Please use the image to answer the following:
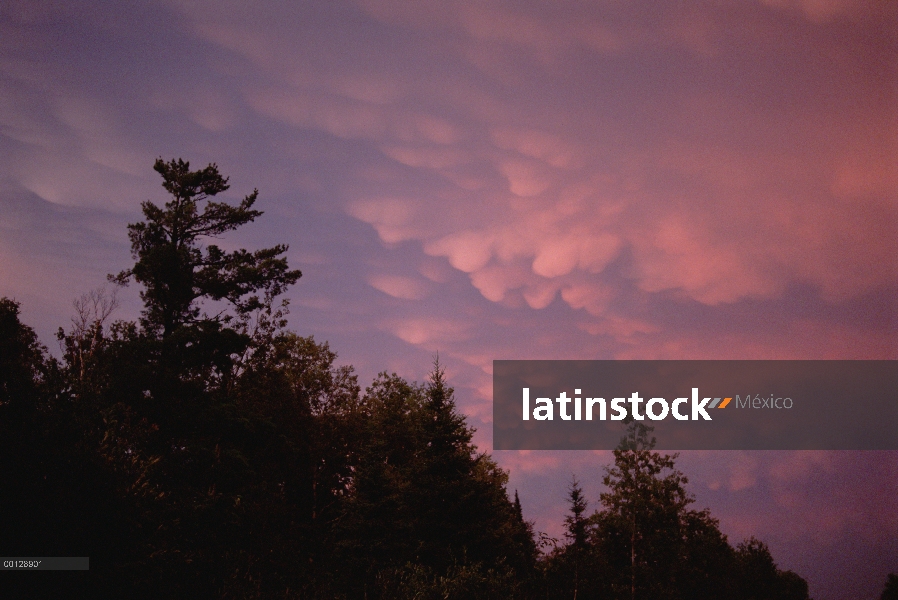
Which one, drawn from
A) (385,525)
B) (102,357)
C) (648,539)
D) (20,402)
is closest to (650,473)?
(648,539)

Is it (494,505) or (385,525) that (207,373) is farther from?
(494,505)

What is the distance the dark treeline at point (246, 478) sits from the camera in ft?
53.6

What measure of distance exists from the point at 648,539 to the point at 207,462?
116 ft

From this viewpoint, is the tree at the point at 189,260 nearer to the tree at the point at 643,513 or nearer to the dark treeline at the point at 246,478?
the dark treeline at the point at 246,478

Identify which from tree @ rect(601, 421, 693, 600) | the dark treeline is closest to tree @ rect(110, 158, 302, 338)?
the dark treeline

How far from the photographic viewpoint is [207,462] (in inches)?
1237

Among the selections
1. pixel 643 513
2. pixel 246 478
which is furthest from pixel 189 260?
pixel 643 513

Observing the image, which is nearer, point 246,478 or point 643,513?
point 246,478

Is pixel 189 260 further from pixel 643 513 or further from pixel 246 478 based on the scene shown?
pixel 643 513

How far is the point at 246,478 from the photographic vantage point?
33.1 m

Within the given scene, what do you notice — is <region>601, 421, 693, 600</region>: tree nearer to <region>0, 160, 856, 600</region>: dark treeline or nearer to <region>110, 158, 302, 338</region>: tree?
<region>0, 160, 856, 600</region>: dark treeline

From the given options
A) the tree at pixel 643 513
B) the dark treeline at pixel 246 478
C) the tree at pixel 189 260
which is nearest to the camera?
the dark treeline at pixel 246 478

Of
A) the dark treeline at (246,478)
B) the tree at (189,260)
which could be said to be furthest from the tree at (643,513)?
the tree at (189,260)

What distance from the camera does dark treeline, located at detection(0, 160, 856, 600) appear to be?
16.3 metres
